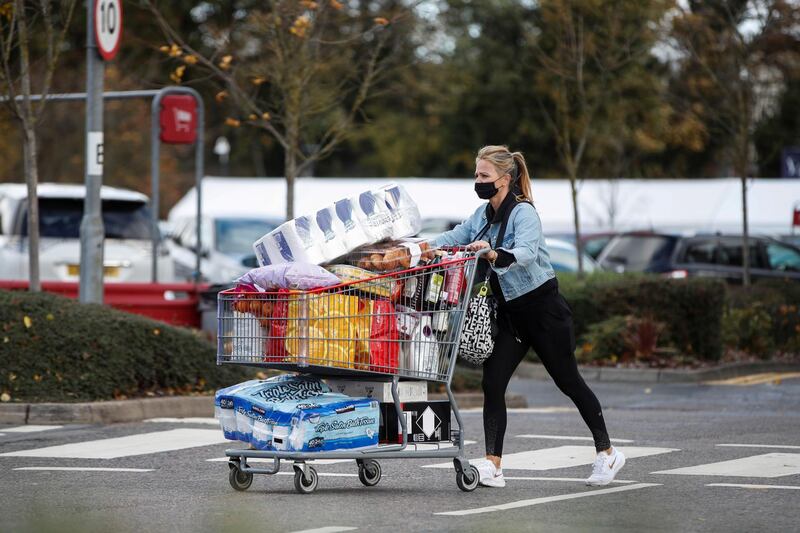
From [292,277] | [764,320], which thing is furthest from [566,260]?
[292,277]

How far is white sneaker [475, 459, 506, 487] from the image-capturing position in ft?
26.7

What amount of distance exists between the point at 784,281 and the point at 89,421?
1210 centimetres

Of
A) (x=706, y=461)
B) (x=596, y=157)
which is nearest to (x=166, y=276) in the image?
(x=706, y=461)

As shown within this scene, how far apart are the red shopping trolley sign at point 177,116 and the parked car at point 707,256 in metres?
9.20

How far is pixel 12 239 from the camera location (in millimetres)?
19078

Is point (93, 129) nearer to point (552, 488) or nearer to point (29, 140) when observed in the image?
point (29, 140)

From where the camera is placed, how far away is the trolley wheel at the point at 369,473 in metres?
8.27

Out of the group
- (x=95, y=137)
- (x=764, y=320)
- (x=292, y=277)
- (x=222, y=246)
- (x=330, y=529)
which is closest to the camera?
(x=330, y=529)

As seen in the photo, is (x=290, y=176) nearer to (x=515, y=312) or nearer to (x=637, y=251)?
(x=515, y=312)

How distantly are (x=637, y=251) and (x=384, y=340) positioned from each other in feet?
59.2

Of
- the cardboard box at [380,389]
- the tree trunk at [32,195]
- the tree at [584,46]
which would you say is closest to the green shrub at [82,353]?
the tree trunk at [32,195]

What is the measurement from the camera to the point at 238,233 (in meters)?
23.9

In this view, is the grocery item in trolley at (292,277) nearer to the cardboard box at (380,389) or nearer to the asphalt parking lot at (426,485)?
the cardboard box at (380,389)

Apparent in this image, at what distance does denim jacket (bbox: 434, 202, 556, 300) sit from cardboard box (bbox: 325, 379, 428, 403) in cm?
69
